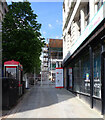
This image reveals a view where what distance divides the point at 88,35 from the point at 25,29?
1149cm

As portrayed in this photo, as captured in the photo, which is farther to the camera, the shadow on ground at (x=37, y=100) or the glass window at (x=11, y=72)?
the glass window at (x=11, y=72)

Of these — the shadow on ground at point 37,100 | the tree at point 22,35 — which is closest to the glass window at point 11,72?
the shadow on ground at point 37,100

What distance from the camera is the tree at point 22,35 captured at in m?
20.0

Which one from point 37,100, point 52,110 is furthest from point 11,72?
point 52,110

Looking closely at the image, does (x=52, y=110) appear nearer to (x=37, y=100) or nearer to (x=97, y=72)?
(x=97, y=72)

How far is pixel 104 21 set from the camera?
782 cm

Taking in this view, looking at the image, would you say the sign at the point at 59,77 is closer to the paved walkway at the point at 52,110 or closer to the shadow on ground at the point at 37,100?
the shadow on ground at the point at 37,100

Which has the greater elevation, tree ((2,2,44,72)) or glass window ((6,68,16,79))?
tree ((2,2,44,72))

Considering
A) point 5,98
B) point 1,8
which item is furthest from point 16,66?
point 1,8

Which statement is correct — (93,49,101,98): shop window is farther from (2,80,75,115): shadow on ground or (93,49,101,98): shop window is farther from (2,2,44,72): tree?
(2,2,44,72): tree

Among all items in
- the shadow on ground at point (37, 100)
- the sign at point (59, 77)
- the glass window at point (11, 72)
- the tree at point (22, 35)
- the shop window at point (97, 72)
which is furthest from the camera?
the sign at point (59, 77)

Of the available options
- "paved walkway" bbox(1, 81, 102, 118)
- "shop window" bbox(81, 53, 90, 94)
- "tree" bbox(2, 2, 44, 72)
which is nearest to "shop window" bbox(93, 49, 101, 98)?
"paved walkway" bbox(1, 81, 102, 118)

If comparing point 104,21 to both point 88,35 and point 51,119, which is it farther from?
point 51,119

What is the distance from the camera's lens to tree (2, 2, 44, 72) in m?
20.0
